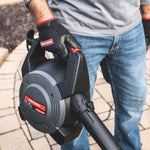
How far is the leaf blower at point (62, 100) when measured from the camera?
0.96 metres

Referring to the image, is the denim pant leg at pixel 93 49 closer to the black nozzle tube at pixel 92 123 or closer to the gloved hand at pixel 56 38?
the gloved hand at pixel 56 38

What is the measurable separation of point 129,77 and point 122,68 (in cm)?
8

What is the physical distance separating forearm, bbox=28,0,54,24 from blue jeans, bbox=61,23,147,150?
0.23 meters

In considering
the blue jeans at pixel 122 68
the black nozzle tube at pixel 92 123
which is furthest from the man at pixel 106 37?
the black nozzle tube at pixel 92 123

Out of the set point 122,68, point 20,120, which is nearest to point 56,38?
point 122,68

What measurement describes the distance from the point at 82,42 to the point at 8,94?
1990 millimetres

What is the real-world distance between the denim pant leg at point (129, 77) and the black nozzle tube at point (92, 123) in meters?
0.55

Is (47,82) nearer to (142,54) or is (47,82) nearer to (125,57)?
(125,57)

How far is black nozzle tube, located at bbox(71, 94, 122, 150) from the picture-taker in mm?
908

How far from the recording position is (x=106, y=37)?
1.30m

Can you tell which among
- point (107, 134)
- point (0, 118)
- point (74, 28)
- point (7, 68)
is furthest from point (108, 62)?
point (7, 68)

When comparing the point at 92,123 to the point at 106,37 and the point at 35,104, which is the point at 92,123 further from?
the point at 106,37

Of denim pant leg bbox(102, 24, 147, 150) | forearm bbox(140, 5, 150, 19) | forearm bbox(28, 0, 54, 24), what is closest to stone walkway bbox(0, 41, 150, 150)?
denim pant leg bbox(102, 24, 147, 150)

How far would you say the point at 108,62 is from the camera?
4.98 ft
